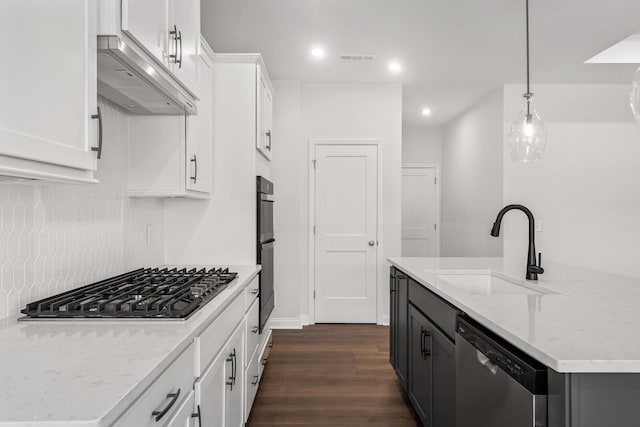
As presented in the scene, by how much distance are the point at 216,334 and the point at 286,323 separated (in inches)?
116

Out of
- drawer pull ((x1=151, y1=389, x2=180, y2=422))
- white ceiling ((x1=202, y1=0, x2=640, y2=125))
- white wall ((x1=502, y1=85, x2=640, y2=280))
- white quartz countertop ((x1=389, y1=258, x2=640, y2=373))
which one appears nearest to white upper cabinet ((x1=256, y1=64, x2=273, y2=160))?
white ceiling ((x1=202, y1=0, x2=640, y2=125))

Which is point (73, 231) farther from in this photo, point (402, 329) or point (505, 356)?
point (402, 329)

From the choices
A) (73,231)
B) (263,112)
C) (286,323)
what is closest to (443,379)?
(73,231)

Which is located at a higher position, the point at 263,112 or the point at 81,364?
the point at 263,112

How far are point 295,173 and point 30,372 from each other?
3.66m

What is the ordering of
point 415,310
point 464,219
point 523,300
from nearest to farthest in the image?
point 523,300
point 415,310
point 464,219

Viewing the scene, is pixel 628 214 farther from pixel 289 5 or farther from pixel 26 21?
pixel 26 21

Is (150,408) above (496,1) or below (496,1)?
below

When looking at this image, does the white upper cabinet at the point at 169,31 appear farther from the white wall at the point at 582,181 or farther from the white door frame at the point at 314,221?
the white wall at the point at 582,181

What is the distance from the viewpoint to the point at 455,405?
1656mm

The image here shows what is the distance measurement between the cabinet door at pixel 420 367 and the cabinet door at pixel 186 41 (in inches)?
65.3

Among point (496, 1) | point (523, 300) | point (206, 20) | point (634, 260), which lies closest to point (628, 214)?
point (634, 260)

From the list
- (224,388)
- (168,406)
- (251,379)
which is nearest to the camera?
(168,406)

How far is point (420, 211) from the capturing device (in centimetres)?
704
